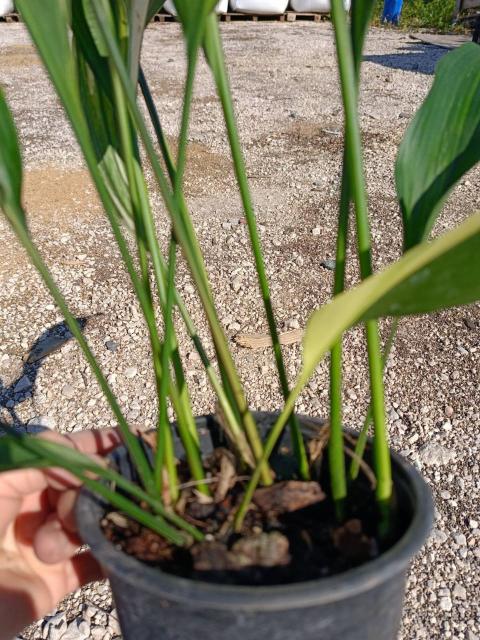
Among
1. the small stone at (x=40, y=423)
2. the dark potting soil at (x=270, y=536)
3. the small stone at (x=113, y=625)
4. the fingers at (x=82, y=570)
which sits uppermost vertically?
the dark potting soil at (x=270, y=536)

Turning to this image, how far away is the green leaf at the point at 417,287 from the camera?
0.78 ft

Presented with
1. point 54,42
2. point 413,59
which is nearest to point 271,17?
point 413,59

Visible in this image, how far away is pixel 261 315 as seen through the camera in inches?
51.2

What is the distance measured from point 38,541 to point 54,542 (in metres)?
0.01

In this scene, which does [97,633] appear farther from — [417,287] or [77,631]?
[417,287]

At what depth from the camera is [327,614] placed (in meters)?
0.34

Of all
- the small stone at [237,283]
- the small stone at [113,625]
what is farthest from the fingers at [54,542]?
the small stone at [237,283]

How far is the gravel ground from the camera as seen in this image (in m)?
0.87

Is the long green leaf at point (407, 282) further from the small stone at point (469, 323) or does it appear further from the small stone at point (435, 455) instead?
the small stone at point (469, 323)

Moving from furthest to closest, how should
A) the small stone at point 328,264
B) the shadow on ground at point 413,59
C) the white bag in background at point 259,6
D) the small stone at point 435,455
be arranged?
the white bag in background at point 259,6
the shadow on ground at point 413,59
the small stone at point 328,264
the small stone at point 435,455

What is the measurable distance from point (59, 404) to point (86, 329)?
216 mm

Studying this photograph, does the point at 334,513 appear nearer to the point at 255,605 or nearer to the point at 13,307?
the point at 255,605

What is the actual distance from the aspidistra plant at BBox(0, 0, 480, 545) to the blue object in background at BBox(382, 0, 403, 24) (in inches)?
243

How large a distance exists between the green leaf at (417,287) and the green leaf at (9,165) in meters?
0.17
